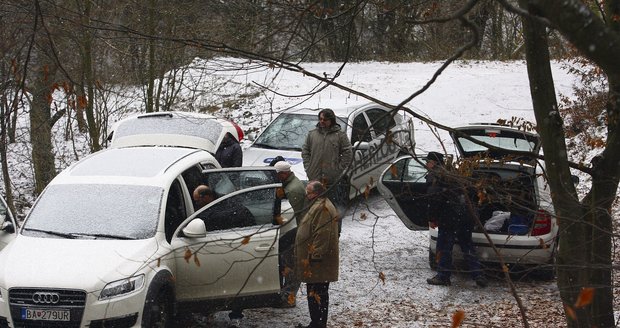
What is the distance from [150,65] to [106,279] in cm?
894

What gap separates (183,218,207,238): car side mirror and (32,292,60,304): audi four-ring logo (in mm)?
1398

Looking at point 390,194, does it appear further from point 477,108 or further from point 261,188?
point 477,108

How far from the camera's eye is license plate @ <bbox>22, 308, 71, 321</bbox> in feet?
25.4

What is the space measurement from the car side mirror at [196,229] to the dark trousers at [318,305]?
4.26 feet

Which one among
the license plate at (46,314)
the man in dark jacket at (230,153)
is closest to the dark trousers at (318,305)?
the license plate at (46,314)

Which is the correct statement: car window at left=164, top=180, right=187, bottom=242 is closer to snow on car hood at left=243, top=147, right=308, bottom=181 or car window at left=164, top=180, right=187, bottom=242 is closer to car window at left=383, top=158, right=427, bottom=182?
car window at left=383, top=158, right=427, bottom=182

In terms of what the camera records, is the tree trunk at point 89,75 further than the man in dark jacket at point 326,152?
Yes

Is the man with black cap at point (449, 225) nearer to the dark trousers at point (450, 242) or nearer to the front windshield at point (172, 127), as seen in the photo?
the dark trousers at point (450, 242)

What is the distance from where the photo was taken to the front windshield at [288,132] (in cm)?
1445

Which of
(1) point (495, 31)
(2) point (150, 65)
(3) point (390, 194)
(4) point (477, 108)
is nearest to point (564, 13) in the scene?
(3) point (390, 194)

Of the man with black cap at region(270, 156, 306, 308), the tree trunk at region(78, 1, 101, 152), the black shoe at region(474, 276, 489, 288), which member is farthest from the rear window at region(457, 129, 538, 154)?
the tree trunk at region(78, 1, 101, 152)

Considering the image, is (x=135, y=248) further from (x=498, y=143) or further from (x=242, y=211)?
(x=498, y=143)

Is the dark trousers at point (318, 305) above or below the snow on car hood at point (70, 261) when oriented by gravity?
below

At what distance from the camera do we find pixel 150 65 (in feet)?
53.2
